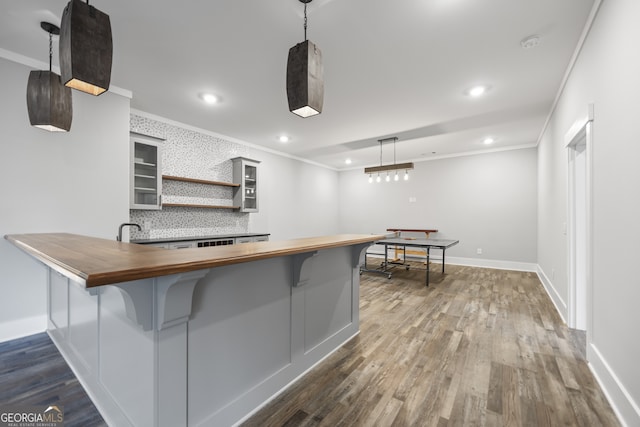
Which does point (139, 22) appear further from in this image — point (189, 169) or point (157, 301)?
point (189, 169)

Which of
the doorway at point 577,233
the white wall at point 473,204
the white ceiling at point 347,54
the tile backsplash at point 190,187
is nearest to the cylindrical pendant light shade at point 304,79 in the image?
the white ceiling at point 347,54

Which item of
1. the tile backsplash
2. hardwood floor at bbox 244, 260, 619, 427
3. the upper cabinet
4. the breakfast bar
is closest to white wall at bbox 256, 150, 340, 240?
the tile backsplash

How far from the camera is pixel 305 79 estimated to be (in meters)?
1.57

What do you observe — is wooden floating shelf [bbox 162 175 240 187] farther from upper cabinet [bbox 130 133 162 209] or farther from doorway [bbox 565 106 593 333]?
doorway [bbox 565 106 593 333]

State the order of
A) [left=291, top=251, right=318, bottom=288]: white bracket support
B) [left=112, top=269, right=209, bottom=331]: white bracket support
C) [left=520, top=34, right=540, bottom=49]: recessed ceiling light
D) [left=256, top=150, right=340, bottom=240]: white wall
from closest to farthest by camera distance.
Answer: [left=112, top=269, right=209, bottom=331]: white bracket support → [left=291, top=251, right=318, bottom=288]: white bracket support → [left=520, top=34, right=540, bottom=49]: recessed ceiling light → [left=256, top=150, right=340, bottom=240]: white wall

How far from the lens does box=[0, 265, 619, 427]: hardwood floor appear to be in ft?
5.25

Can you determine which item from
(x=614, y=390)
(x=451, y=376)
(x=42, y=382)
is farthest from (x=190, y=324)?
(x=614, y=390)

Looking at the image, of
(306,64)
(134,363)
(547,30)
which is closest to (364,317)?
(134,363)

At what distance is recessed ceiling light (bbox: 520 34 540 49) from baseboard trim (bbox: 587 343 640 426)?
8.29ft

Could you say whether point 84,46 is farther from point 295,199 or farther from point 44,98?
point 295,199

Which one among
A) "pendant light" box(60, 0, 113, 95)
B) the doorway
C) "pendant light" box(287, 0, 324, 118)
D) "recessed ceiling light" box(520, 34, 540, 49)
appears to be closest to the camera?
"pendant light" box(60, 0, 113, 95)

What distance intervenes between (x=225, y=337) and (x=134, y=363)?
1.35ft

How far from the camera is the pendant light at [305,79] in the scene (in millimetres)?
1568

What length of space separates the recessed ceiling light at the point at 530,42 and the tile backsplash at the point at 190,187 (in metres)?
4.42
